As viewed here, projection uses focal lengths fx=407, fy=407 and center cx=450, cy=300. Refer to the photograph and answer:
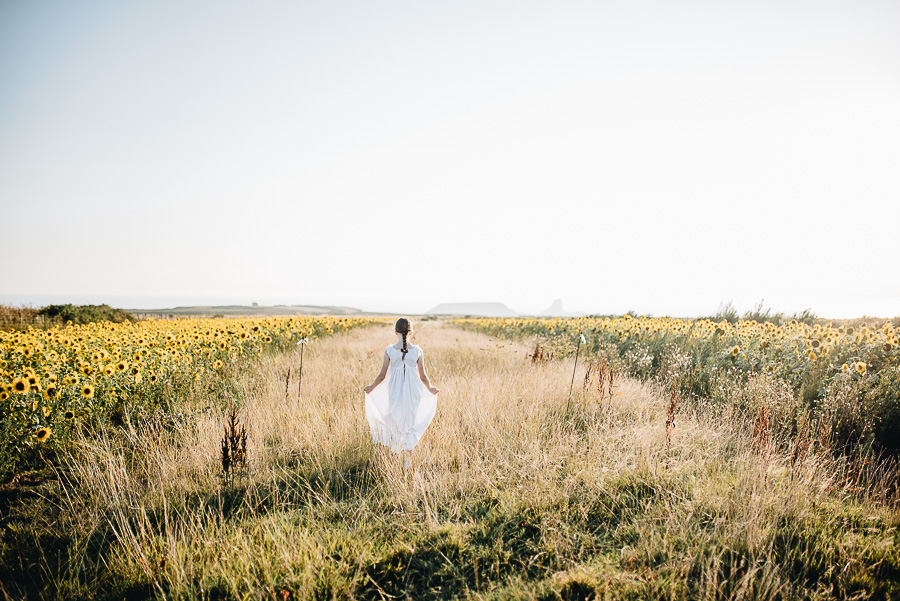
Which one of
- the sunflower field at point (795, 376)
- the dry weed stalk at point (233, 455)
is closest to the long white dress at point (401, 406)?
the dry weed stalk at point (233, 455)

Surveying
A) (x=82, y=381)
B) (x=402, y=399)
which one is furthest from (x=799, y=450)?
(x=82, y=381)

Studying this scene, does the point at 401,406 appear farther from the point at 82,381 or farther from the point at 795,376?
the point at 795,376

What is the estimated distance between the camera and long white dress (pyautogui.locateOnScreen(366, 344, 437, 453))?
4.27 metres

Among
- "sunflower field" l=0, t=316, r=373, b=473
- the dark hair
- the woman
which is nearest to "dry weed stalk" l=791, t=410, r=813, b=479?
the woman

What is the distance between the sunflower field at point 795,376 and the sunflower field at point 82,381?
19.8 feet

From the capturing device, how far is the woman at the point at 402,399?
429cm

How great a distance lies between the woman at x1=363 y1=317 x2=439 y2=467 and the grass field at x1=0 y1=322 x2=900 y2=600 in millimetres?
256

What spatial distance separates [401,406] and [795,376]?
655 cm

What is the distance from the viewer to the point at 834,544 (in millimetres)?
2832

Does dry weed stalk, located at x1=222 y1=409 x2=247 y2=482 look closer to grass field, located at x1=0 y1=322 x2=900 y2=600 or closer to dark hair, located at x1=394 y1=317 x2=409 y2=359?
grass field, located at x1=0 y1=322 x2=900 y2=600

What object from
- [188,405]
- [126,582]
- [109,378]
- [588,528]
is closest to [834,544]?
[588,528]

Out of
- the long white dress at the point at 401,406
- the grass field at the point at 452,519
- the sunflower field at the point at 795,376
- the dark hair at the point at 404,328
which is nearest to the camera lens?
the grass field at the point at 452,519

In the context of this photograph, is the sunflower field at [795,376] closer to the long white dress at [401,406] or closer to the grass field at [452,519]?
the grass field at [452,519]

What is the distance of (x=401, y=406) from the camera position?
4316 millimetres
